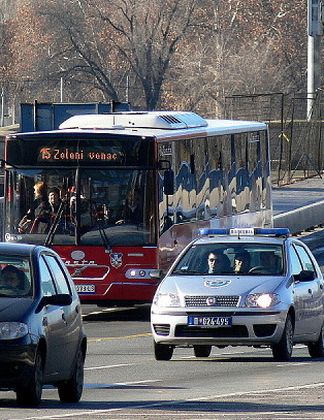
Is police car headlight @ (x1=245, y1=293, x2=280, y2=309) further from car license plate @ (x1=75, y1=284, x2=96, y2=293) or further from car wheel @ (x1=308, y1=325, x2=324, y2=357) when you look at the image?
car license plate @ (x1=75, y1=284, x2=96, y2=293)

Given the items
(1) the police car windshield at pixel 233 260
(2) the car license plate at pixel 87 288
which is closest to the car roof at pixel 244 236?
(1) the police car windshield at pixel 233 260

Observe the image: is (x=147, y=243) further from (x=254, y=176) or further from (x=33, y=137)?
(x=254, y=176)

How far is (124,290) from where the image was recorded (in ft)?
77.9

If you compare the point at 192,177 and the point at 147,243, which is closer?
the point at 147,243

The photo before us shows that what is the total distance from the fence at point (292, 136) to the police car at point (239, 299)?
31531 millimetres

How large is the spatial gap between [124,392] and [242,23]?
89.7m

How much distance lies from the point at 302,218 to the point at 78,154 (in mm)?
15876

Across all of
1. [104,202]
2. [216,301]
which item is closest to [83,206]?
[104,202]

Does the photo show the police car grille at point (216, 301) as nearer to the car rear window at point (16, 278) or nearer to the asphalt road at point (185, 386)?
the asphalt road at point (185, 386)

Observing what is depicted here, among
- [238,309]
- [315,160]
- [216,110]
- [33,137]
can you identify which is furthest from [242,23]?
[238,309]

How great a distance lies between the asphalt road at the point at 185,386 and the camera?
12.7 meters

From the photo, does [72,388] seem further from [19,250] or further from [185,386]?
[185,386]

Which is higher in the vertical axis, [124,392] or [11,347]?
[11,347]

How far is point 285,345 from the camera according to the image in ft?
58.7
